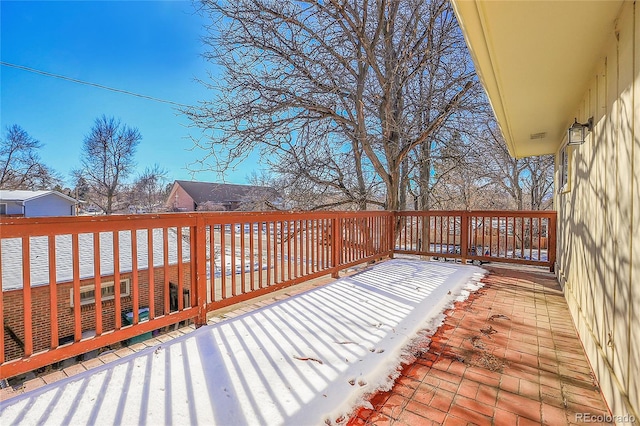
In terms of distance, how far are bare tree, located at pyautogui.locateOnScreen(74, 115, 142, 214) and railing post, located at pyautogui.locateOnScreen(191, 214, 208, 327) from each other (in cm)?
1547

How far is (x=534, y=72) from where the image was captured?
2.35m

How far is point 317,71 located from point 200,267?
5.31 meters

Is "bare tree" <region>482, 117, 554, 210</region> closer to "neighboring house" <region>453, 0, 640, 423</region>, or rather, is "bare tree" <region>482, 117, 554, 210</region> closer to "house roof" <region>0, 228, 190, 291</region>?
"neighboring house" <region>453, 0, 640, 423</region>

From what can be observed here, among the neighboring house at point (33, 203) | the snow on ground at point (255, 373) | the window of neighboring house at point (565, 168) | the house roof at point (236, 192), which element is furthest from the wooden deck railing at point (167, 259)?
the neighboring house at point (33, 203)

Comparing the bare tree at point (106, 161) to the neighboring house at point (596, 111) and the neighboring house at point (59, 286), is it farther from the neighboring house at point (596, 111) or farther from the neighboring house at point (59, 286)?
the neighboring house at point (596, 111)

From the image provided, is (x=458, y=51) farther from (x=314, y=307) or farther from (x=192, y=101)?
(x=314, y=307)

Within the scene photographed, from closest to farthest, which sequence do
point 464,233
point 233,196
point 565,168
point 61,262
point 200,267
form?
point 200,267 → point 565,168 → point 464,233 → point 61,262 → point 233,196

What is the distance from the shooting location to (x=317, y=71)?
637 centimetres

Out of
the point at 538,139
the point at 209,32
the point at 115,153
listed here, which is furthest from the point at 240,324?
the point at 115,153

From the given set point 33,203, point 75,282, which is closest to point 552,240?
point 75,282

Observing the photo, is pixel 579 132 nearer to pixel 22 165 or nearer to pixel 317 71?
pixel 317 71

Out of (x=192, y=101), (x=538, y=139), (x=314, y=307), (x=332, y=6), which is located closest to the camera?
(x=314, y=307)

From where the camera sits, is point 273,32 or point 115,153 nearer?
point 273,32

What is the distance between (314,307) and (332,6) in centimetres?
566
